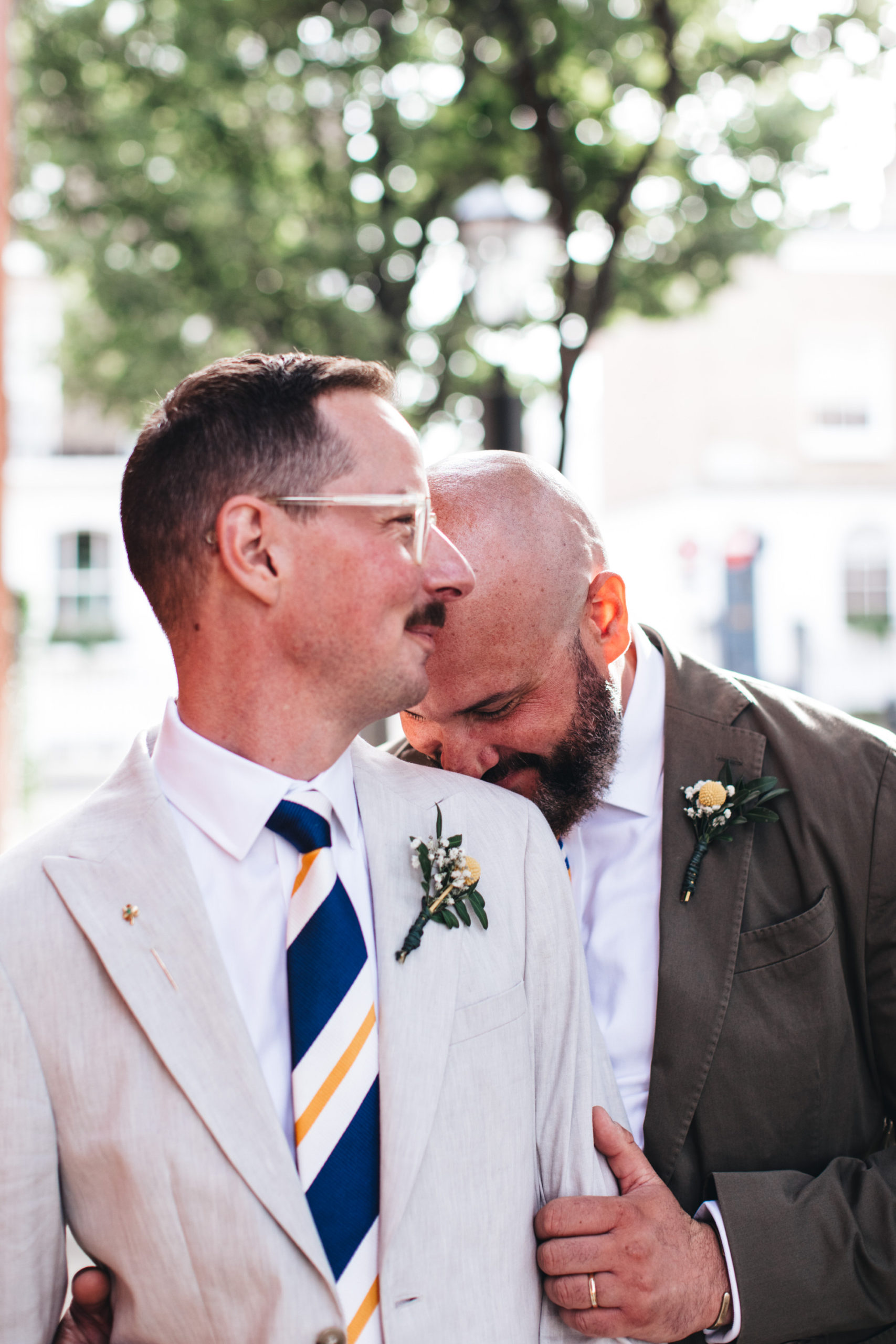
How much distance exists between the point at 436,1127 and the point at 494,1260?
0.80 feet

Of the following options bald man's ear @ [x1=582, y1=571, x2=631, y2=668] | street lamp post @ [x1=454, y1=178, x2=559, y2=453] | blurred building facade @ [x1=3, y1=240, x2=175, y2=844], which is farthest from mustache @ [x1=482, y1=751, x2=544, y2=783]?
blurred building facade @ [x1=3, y1=240, x2=175, y2=844]

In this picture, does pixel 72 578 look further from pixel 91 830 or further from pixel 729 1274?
pixel 729 1274

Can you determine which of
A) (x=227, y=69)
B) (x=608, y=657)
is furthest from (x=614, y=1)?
(x=608, y=657)

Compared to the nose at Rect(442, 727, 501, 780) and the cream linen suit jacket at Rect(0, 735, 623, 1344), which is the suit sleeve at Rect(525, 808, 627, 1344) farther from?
the nose at Rect(442, 727, 501, 780)

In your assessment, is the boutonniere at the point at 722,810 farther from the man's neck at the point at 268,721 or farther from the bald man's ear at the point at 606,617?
the man's neck at the point at 268,721

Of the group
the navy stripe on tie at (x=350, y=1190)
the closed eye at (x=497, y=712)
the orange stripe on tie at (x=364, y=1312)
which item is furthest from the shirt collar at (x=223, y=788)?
the orange stripe on tie at (x=364, y=1312)

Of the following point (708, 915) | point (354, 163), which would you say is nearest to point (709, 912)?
point (708, 915)

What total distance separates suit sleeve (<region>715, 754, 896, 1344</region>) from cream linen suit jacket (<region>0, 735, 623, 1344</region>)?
1.40 feet

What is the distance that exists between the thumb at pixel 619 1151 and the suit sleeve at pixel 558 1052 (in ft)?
0.06

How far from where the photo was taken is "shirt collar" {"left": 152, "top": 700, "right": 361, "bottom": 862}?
2.01 m

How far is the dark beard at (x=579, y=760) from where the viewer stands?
8.60 feet

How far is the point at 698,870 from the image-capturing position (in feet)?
8.32

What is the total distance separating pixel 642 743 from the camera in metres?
2.80

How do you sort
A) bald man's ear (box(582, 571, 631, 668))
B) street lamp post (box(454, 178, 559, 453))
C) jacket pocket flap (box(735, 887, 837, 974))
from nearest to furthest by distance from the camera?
jacket pocket flap (box(735, 887, 837, 974))
bald man's ear (box(582, 571, 631, 668))
street lamp post (box(454, 178, 559, 453))
